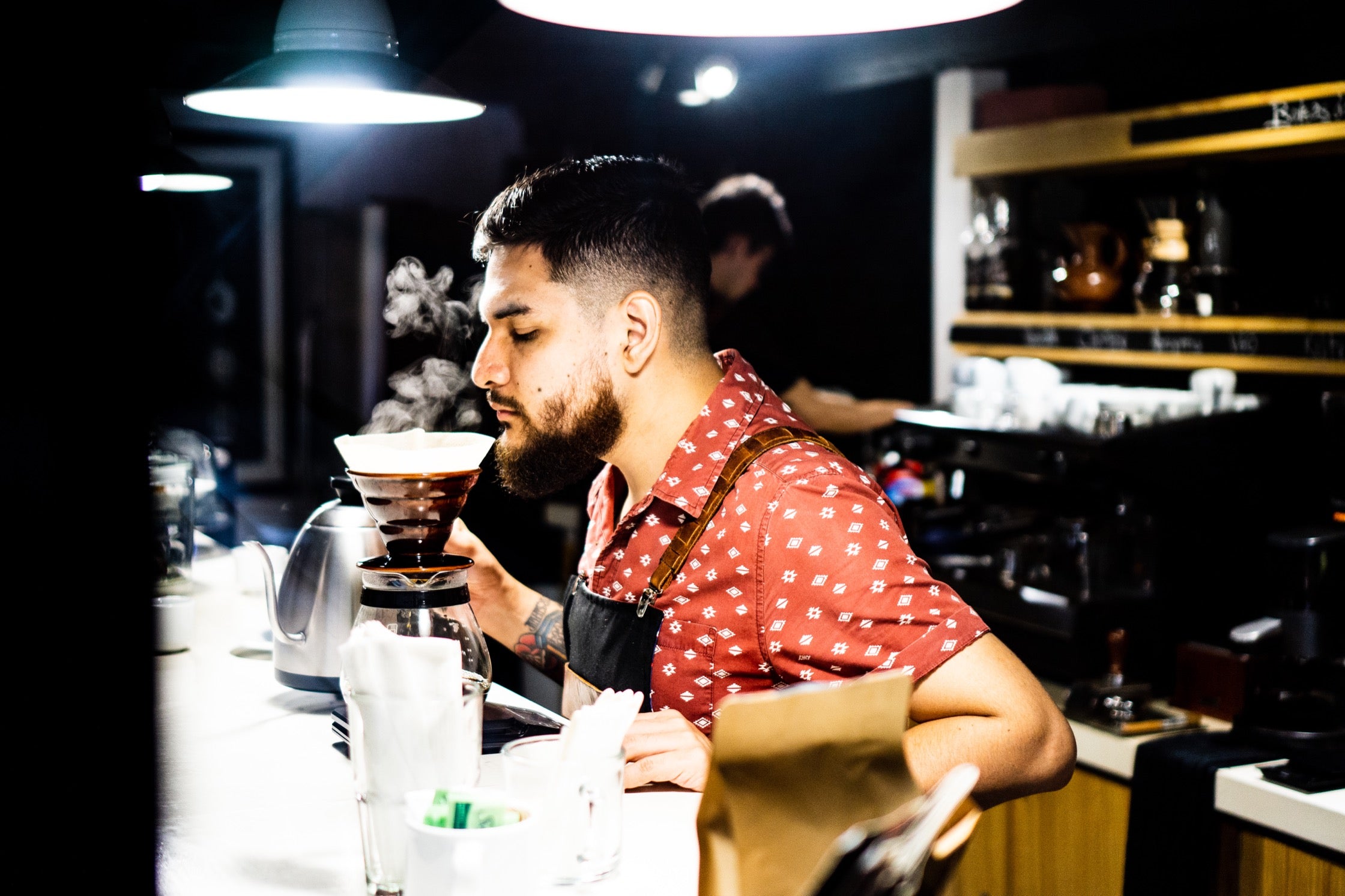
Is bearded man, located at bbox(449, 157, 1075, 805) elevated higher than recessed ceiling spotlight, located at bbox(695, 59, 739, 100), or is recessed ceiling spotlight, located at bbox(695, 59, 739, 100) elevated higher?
recessed ceiling spotlight, located at bbox(695, 59, 739, 100)

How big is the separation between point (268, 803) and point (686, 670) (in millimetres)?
573

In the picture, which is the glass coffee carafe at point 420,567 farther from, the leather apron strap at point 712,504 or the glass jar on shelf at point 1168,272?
the glass jar on shelf at point 1168,272

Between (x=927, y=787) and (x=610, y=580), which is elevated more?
(x=610, y=580)

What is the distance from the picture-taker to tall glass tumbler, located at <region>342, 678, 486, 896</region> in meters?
1.11

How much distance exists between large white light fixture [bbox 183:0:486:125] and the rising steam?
660mm

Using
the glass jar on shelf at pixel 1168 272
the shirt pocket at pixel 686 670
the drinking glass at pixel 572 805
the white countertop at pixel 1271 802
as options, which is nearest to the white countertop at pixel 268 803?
the drinking glass at pixel 572 805

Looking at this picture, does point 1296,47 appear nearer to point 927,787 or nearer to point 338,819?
point 927,787

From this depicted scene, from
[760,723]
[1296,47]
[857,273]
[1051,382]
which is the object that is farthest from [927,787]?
[857,273]

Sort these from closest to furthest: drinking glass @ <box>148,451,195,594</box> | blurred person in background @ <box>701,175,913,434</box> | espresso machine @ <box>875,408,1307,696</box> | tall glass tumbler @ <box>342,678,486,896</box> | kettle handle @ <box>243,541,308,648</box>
Result: tall glass tumbler @ <box>342,678,486,896</box>, kettle handle @ <box>243,541,308,648</box>, drinking glass @ <box>148,451,195,594</box>, espresso machine @ <box>875,408,1307,696</box>, blurred person in background @ <box>701,175,913,434</box>

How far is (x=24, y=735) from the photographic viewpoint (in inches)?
34.3

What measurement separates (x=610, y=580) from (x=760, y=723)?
41.6 inches

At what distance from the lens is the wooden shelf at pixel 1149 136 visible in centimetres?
307

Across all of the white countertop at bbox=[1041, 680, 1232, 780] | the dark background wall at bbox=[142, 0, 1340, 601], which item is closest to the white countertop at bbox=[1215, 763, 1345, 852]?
the white countertop at bbox=[1041, 680, 1232, 780]

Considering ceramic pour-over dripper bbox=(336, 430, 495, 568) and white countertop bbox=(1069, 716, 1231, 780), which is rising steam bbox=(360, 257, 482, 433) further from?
white countertop bbox=(1069, 716, 1231, 780)
